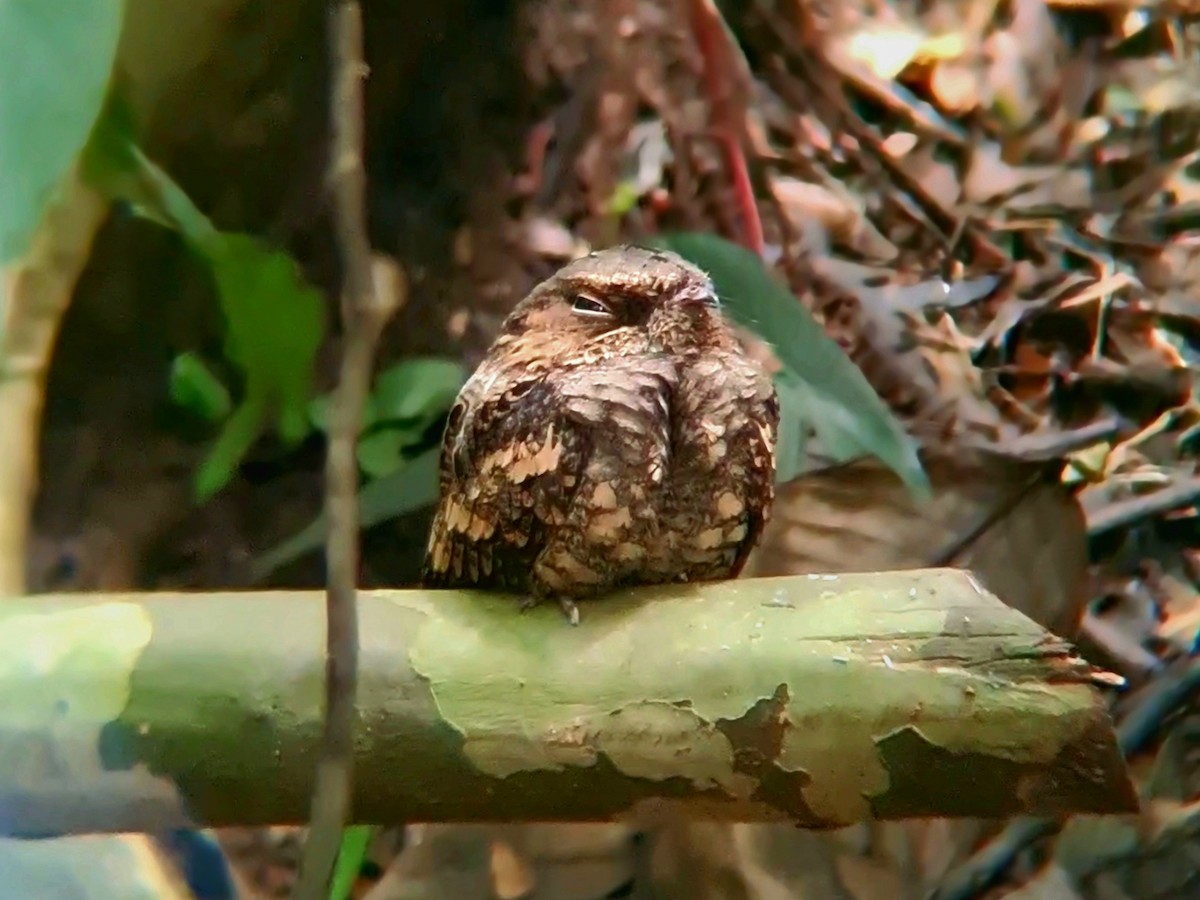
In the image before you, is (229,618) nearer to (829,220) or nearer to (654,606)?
(654,606)

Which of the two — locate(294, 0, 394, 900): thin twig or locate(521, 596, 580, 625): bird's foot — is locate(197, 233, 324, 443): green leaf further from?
locate(294, 0, 394, 900): thin twig

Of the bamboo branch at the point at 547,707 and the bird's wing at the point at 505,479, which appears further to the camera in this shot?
the bird's wing at the point at 505,479

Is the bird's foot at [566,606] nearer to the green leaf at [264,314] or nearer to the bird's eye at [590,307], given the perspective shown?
the bird's eye at [590,307]

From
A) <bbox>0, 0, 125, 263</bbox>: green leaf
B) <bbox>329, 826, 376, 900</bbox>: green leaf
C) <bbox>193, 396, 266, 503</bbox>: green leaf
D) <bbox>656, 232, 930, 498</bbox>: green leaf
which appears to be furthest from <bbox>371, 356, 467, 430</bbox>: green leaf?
<bbox>0, 0, 125, 263</bbox>: green leaf

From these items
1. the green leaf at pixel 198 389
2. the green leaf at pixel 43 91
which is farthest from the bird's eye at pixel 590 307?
the green leaf at pixel 198 389

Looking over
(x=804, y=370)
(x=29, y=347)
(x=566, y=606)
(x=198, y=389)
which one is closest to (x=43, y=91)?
(x=566, y=606)

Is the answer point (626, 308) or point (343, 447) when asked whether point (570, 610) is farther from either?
point (343, 447)

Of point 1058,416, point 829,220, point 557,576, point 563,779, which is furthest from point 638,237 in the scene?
point 563,779
